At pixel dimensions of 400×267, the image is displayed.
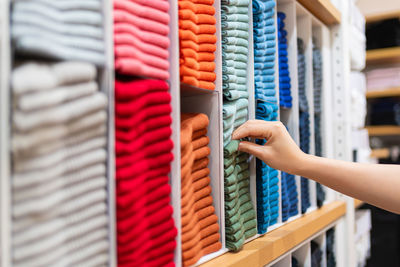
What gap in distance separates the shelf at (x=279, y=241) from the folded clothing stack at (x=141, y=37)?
0.36m

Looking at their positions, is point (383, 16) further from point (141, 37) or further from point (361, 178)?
point (141, 37)

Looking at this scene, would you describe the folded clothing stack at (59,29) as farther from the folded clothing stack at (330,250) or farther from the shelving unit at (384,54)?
the shelving unit at (384,54)

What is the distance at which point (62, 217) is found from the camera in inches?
17.3

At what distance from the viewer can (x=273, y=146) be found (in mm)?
839

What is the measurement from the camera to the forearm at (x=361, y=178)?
80cm

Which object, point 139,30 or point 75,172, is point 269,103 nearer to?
point 139,30

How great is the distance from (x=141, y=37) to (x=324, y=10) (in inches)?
34.0

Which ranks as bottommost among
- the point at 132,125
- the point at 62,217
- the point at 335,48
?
the point at 62,217

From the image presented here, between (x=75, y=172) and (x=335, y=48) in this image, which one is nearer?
(x=75, y=172)

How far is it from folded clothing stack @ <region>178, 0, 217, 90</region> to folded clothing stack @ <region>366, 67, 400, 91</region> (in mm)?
2463

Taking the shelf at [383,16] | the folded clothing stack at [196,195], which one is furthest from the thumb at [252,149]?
the shelf at [383,16]

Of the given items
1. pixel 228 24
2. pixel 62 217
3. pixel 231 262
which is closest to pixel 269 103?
pixel 228 24

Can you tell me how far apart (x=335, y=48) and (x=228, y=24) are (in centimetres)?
75

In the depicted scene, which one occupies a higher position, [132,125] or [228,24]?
[228,24]
